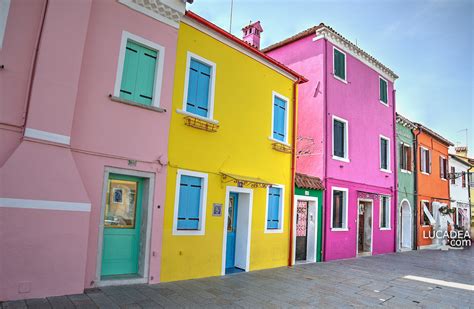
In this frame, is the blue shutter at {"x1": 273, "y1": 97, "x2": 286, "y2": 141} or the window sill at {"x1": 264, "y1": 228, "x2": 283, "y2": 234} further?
the blue shutter at {"x1": 273, "y1": 97, "x2": 286, "y2": 141}

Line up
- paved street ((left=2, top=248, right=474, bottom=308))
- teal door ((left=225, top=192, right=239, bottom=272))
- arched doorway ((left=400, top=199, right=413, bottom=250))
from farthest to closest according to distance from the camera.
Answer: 1. arched doorway ((left=400, top=199, right=413, bottom=250))
2. teal door ((left=225, top=192, right=239, bottom=272))
3. paved street ((left=2, top=248, right=474, bottom=308))

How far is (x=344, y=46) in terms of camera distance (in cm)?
1440

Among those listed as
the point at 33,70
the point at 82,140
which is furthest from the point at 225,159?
the point at 33,70

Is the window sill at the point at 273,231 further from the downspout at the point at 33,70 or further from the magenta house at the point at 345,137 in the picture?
the downspout at the point at 33,70

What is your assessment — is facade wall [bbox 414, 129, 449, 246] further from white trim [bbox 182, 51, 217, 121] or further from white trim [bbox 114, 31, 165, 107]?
white trim [bbox 114, 31, 165, 107]

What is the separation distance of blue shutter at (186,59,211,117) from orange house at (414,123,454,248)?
16.0m

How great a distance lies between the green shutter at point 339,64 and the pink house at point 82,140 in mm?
8278

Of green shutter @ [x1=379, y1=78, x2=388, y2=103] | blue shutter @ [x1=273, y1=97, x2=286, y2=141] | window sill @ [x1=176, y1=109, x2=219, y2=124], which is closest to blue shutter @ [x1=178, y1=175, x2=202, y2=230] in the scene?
window sill @ [x1=176, y1=109, x2=219, y2=124]

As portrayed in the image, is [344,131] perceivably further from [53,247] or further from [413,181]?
[53,247]

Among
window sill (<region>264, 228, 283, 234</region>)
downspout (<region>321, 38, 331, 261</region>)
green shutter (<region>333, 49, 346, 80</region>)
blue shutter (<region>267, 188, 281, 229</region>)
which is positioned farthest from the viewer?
green shutter (<region>333, 49, 346, 80</region>)

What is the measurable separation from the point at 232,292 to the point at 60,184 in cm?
422

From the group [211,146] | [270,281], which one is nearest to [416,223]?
[270,281]

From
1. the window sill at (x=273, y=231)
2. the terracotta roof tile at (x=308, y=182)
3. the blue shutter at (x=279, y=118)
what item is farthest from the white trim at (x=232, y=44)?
the window sill at (x=273, y=231)

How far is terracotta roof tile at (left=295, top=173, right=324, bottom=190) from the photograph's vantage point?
11569 mm
